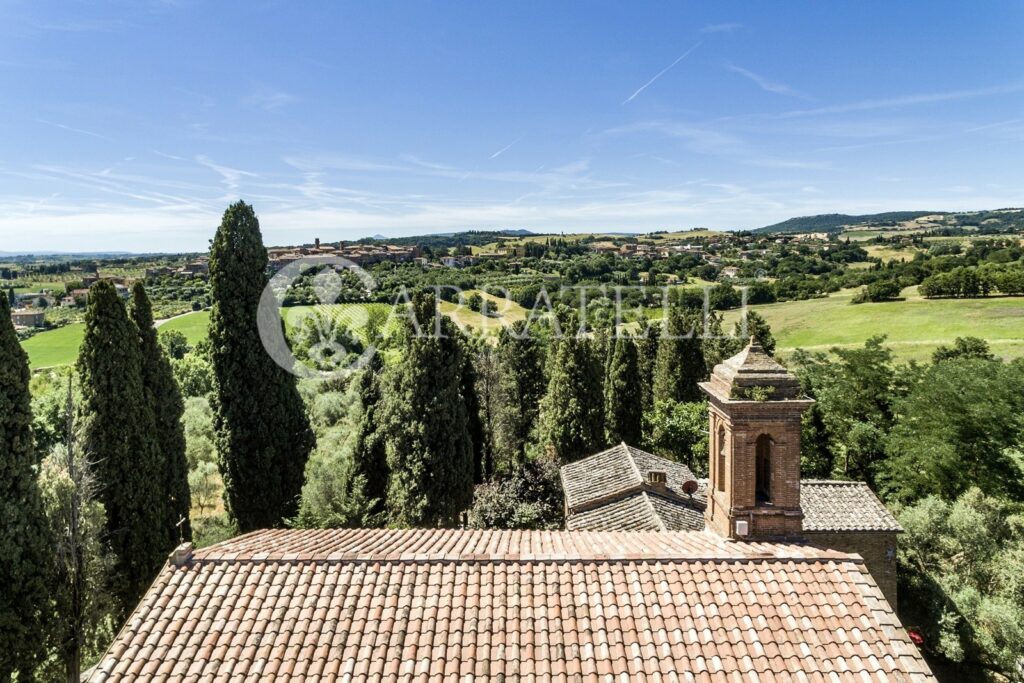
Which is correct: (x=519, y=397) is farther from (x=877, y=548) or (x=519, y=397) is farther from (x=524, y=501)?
(x=877, y=548)

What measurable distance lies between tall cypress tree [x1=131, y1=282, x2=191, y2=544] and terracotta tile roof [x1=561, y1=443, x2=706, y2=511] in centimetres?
1251

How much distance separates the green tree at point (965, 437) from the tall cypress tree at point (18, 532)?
1115 inches

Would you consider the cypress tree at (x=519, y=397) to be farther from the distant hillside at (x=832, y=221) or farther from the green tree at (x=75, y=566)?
the distant hillside at (x=832, y=221)

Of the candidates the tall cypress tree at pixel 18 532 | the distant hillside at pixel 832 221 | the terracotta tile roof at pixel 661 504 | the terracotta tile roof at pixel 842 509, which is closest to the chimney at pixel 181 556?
the tall cypress tree at pixel 18 532

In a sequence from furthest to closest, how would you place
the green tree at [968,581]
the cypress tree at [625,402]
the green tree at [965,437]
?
the cypress tree at [625,402], the green tree at [965,437], the green tree at [968,581]

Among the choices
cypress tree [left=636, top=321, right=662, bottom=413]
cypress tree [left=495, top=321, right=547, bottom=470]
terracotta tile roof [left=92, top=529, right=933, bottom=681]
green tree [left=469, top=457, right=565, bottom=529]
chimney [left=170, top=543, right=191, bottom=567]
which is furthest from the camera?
cypress tree [left=636, top=321, right=662, bottom=413]

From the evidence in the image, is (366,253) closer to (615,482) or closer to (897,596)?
(615,482)

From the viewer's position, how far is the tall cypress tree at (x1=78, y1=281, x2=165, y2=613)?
15.0 meters

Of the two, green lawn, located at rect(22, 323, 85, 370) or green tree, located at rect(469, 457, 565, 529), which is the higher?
green lawn, located at rect(22, 323, 85, 370)

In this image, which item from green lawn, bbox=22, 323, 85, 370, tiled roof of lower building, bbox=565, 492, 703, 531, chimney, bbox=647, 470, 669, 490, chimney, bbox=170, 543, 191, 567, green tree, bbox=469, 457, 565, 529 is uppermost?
chimney, bbox=170, 543, 191, 567

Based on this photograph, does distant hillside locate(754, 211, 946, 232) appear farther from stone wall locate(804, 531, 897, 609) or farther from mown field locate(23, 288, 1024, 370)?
stone wall locate(804, 531, 897, 609)

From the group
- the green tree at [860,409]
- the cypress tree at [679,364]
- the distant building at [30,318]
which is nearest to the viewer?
the green tree at [860,409]

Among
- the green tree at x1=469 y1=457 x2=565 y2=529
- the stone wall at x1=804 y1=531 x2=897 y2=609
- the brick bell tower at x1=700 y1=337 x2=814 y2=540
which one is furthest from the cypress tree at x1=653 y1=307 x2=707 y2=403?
the brick bell tower at x1=700 y1=337 x2=814 y2=540

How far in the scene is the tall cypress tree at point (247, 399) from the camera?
18828 millimetres
